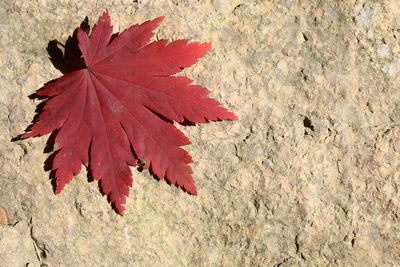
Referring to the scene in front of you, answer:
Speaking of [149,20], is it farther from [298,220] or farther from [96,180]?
[298,220]

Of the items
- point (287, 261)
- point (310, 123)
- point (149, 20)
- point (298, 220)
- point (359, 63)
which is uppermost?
point (149, 20)

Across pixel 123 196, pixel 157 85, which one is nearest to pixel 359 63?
pixel 157 85

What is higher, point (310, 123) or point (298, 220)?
point (310, 123)

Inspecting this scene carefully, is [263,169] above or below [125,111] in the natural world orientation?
below
